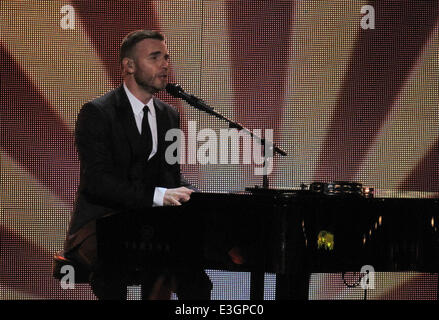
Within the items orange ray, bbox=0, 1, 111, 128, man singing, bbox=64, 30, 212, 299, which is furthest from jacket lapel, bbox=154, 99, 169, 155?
orange ray, bbox=0, 1, 111, 128

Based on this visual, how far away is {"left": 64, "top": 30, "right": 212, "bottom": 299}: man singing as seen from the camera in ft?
8.45

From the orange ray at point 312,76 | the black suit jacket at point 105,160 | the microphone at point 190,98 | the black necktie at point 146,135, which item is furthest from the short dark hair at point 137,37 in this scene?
the orange ray at point 312,76

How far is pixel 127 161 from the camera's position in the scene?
2873 mm

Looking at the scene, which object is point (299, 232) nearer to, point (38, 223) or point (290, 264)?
point (290, 264)

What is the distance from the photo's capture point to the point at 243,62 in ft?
13.6

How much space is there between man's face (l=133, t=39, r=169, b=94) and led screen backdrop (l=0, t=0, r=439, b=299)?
104 cm

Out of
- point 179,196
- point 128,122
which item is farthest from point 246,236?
point 128,122

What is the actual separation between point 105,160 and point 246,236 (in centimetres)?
85

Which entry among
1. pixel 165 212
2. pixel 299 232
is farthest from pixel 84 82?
pixel 299 232

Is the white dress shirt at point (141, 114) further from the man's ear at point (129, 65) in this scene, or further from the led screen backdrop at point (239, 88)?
the led screen backdrop at point (239, 88)

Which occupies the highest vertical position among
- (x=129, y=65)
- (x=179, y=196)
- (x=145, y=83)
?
(x=129, y=65)

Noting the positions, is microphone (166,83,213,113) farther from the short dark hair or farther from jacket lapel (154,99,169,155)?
the short dark hair

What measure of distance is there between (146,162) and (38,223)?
1.56 metres

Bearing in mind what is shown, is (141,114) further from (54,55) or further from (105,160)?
(54,55)
